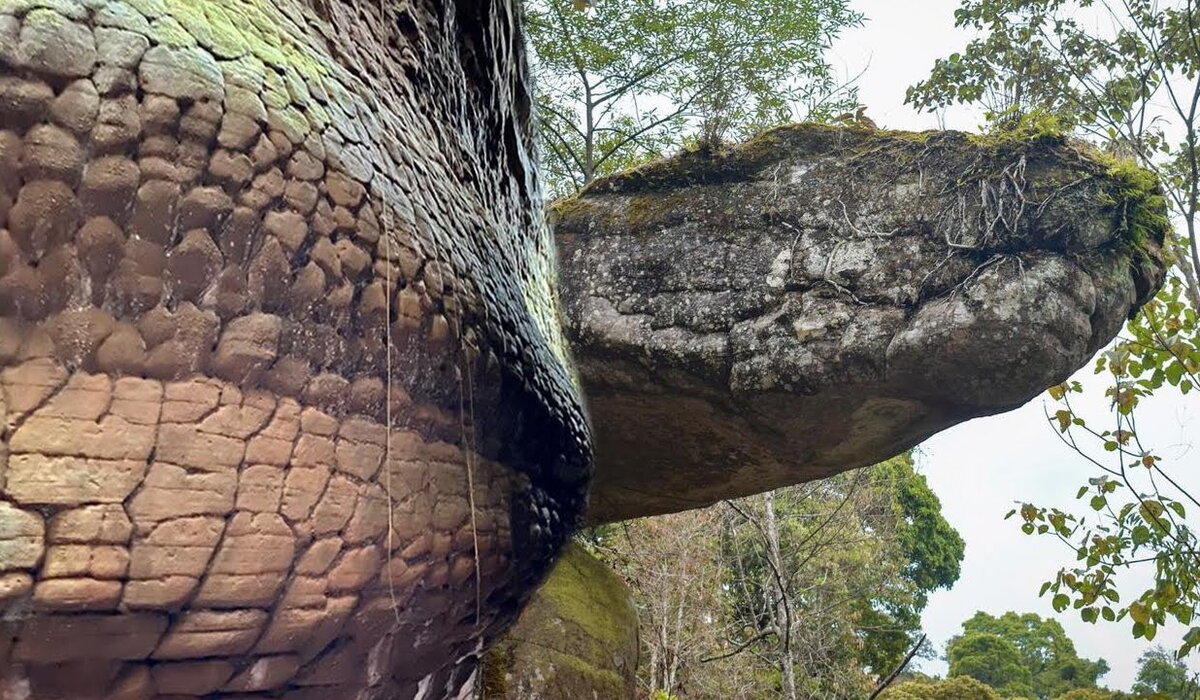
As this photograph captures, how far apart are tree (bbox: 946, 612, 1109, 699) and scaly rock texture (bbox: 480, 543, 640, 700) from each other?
17.9 metres

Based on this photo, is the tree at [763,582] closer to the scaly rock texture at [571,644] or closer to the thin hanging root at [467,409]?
the scaly rock texture at [571,644]

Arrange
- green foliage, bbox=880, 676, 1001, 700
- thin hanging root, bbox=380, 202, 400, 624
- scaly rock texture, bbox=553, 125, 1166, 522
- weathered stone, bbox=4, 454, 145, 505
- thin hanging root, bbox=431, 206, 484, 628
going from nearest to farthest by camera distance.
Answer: weathered stone, bbox=4, 454, 145, 505, thin hanging root, bbox=380, 202, 400, 624, thin hanging root, bbox=431, 206, 484, 628, scaly rock texture, bbox=553, 125, 1166, 522, green foliage, bbox=880, 676, 1001, 700

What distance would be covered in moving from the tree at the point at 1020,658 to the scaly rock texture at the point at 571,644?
704 inches

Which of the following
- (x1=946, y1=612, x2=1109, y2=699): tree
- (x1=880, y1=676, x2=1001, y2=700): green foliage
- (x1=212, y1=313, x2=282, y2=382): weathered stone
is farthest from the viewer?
(x1=946, y1=612, x2=1109, y2=699): tree

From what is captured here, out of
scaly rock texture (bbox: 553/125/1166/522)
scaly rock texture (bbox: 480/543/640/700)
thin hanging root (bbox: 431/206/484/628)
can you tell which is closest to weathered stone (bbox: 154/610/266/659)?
thin hanging root (bbox: 431/206/484/628)

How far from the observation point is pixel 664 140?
26.6 feet

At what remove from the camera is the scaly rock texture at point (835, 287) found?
4.00 metres

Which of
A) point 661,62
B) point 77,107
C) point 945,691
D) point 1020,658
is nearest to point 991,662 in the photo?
point 1020,658

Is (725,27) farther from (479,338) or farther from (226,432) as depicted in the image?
(226,432)

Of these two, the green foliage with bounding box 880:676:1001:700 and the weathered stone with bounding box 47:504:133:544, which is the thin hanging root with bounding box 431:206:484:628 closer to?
the weathered stone with bounding box 47:504:133:544

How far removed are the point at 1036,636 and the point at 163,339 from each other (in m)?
26.6

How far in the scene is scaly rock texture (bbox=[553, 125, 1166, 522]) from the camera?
4.00m

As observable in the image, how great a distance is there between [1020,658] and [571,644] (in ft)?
72.0

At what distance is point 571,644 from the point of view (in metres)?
4.98
